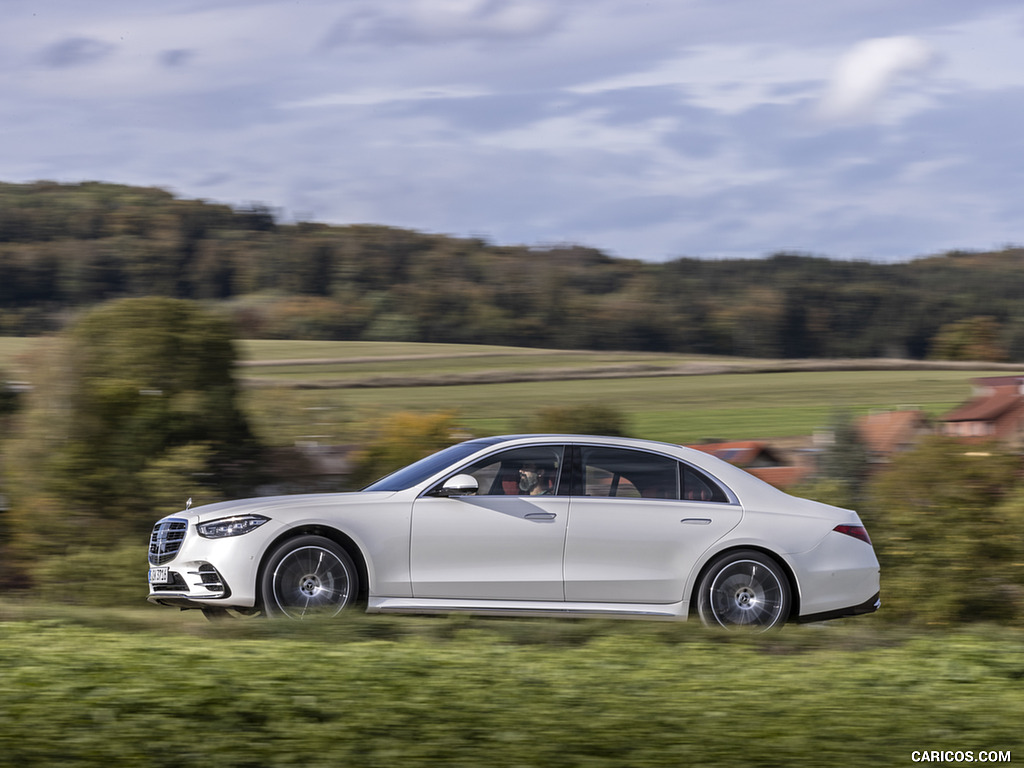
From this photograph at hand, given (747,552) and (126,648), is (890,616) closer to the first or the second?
(747,552)

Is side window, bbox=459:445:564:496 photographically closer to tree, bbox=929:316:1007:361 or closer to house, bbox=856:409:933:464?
house, bbox=856:409:933:464

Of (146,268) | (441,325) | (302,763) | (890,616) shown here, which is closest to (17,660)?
(302,763)

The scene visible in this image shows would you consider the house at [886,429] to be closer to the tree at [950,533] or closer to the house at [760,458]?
the house at [760,458]

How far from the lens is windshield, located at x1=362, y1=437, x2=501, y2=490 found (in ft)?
25.5

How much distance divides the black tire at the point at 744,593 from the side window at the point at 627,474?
609 millimetres

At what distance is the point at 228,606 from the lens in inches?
290

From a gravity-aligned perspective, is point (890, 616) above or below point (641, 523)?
below

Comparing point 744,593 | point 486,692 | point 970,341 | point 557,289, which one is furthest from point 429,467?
point 970,341

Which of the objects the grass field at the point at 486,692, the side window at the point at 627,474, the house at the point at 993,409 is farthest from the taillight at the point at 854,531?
the house at the point at 993,409

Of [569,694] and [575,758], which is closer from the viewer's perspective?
[575,758]

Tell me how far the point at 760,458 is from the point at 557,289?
17.4 meters

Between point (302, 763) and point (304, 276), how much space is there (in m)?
43.2

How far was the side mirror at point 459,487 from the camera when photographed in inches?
297

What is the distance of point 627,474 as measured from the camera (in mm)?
7688
